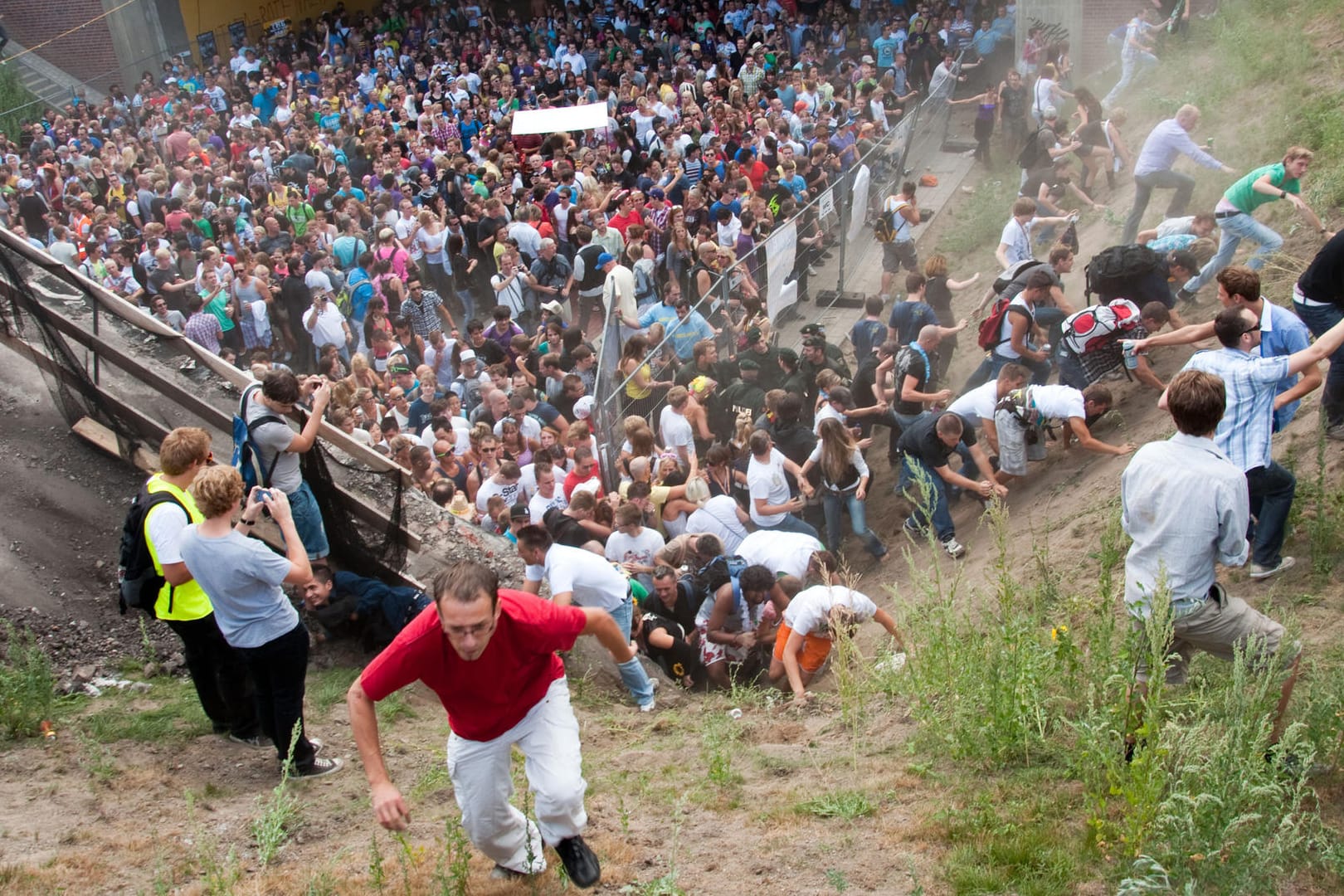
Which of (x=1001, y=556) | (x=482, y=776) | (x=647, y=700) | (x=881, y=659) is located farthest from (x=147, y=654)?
(x=1001, y=556)

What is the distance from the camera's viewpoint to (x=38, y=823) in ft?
15.8

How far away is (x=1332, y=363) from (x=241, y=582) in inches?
232

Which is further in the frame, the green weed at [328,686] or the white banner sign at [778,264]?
the white banner sign at [778,264]

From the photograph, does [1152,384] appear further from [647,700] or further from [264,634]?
[264,634]

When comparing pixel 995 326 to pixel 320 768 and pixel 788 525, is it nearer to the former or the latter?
pixel 788 525

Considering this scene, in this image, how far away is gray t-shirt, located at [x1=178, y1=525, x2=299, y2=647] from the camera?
4742 millimetres

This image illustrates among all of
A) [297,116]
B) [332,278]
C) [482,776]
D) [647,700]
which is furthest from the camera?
[297,116]

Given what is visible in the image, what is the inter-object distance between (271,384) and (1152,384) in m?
6.11

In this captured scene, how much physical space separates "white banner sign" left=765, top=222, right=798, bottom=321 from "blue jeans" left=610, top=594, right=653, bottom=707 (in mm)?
6136

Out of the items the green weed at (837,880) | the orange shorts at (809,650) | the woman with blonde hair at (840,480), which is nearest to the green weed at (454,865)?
the green weed at (837,880)

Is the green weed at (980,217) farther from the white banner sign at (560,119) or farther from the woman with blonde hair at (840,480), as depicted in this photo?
the woman with blonde hair at (840,480)

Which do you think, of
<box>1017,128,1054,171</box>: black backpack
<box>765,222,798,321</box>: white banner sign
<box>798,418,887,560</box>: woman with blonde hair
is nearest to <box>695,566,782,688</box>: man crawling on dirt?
<box>798,418,887,560</box>: woman with blonde hair

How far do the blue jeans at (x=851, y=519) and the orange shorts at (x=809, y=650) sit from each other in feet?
7.28

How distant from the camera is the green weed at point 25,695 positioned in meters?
5.60
